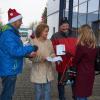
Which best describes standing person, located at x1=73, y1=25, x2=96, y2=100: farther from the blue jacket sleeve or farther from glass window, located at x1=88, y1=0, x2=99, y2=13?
glass window, located at x1=88, y1=0, x2=99, y2=13

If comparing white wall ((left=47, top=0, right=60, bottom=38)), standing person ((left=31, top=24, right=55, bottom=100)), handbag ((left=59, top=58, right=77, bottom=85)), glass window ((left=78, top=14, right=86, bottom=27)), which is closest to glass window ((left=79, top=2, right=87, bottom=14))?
glass window ((left=78, top=14, right=86, bottom=27))

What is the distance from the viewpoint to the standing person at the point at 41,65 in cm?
820

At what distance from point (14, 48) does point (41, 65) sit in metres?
1.00

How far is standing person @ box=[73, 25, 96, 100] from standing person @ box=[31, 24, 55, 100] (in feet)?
2.26

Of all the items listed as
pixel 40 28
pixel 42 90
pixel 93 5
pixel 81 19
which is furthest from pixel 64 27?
pixel 81 19

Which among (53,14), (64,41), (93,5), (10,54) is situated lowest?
(10,54)

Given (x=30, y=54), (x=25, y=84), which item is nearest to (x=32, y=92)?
(x=25, y=84)

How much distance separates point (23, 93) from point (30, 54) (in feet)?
11.3

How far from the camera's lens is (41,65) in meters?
8.28

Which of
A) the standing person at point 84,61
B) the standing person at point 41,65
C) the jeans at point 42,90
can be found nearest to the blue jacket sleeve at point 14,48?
the standing person at point 41,65

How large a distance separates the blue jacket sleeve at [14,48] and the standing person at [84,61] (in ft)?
2.86

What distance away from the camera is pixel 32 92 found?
11.4 metres

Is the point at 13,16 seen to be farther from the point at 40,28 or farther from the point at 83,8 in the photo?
the point at 83,8

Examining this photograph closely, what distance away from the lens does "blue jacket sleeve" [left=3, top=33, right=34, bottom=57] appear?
7.42 meters
